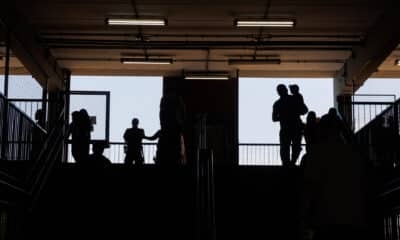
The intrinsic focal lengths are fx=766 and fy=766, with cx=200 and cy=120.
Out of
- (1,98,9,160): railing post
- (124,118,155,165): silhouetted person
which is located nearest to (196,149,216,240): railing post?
(1,98,9,160): railing post

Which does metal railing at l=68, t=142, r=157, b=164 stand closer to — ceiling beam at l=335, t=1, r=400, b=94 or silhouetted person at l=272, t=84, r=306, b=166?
ceiling beam at l=335, t=1, r=400, b=94

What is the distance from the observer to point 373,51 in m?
19.2

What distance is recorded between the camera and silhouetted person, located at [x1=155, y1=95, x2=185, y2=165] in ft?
40.9

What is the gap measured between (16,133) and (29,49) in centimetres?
670

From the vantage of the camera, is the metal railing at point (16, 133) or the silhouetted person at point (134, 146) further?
the silhouetted person at point (134, 146)

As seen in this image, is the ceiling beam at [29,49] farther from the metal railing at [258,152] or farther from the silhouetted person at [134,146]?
the metal railing at [258,152]

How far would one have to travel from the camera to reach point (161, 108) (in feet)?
41.6

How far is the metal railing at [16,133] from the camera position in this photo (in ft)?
39.6

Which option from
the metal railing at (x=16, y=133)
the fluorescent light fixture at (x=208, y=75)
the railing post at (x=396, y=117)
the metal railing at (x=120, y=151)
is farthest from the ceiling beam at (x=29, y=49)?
the railing post at (x=396, y=117)

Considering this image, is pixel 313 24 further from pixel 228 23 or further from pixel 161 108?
pixel 161 108

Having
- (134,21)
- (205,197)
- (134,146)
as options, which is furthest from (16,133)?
(134,21)

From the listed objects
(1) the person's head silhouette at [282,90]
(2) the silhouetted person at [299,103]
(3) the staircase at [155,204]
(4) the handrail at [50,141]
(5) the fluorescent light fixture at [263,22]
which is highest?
(5) the fluorescent light fixture at [263,22]

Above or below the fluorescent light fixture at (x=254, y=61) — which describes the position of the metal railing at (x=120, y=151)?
below

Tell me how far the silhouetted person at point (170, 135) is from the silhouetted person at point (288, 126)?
1.86m
